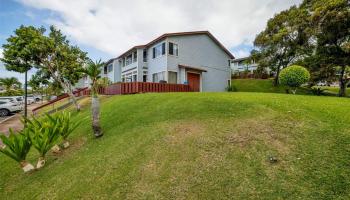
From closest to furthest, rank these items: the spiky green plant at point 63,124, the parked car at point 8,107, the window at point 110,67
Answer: the spiky green plant at point 63,124, the parked car at point 8,107, the window at point 110,67

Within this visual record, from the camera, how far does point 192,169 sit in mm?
4734

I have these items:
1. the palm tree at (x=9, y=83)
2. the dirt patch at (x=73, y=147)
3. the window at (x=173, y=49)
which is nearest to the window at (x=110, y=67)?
the window at (x=173, y=49)

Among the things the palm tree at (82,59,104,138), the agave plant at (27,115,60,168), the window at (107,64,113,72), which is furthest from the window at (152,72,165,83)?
the agave plant at (27,115,60,168)

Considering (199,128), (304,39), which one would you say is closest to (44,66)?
(199,128)

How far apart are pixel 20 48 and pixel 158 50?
12.5 meters

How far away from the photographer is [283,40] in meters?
28.2

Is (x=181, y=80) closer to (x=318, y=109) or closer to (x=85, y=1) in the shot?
(x=85, y=1)

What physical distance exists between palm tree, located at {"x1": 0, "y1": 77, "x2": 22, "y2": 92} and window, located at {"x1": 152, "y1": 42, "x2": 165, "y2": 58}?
29.6 metres

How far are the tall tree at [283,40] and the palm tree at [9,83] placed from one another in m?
43.2

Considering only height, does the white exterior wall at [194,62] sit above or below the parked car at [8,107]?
above

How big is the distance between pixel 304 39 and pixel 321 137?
26930mm

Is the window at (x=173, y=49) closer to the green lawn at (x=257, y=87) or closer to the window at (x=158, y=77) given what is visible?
the window at (x=158, y=77)

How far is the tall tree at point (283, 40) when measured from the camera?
2612 centimetres

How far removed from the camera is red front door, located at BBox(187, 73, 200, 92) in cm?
2277
